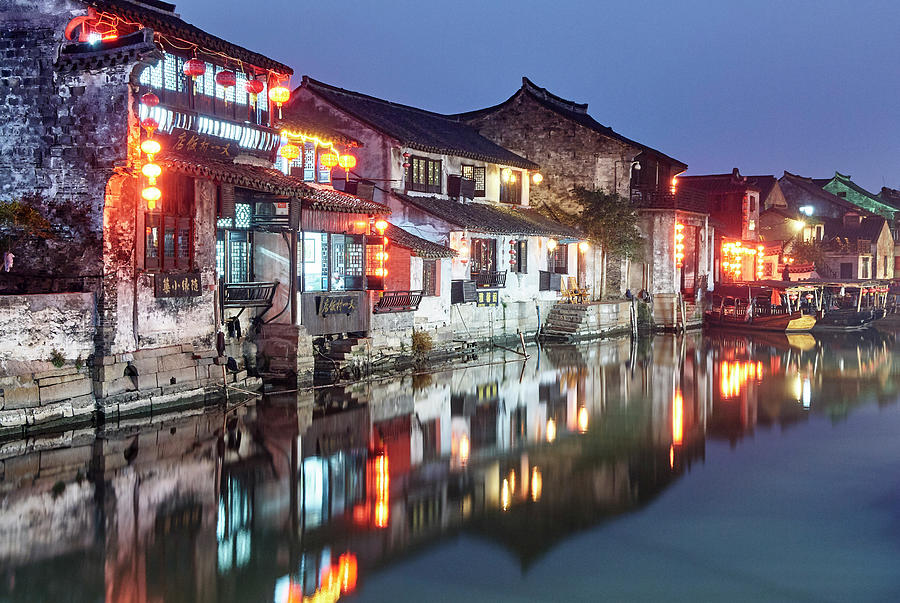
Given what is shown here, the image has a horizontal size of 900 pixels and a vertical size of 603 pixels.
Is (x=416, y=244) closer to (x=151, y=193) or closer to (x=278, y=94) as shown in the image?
(x=278, y=94)

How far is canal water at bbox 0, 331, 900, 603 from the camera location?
1190 cm

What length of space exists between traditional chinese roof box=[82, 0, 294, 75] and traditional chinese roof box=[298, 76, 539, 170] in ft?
35.1

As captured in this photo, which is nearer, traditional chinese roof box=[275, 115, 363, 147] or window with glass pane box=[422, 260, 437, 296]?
traditional chinese roof box=[275, 115, 363, 147]

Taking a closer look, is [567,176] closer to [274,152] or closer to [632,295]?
[632,295]

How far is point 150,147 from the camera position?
19.8 m

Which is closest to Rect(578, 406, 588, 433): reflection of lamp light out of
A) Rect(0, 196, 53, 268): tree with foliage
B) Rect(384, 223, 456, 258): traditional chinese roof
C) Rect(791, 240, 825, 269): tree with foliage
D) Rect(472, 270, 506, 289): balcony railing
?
Rect(384, 223, 456, 258): traditional chinese roof

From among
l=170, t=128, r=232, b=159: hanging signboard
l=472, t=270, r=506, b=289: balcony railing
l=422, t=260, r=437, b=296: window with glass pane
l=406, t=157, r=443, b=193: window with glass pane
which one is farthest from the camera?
l=472, t=270, r=506, b=289: balcony railing

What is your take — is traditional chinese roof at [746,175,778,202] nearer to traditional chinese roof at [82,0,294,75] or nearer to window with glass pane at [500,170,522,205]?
window with glass pane at [500,170,522,205]

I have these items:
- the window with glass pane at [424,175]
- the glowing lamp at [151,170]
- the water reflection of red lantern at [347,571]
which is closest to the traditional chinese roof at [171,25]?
the glowing lamp at [151,170]

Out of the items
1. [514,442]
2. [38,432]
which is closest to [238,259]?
[38,432]

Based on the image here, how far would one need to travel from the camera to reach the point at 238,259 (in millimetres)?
24453

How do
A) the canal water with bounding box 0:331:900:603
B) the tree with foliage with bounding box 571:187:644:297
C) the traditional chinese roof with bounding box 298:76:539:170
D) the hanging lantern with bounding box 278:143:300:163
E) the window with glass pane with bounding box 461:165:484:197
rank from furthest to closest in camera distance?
the tree with foliage with bounding box 571:187:644:297
the window with glass pane with bounding box 461:165:484:197
the traditional chinese roof with bounding box 298:76:539:170
the hanging lantern with bounding box 278:143:300:163
the canal water with bounding box 0:331:900:603

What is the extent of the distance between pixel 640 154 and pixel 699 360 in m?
14.6

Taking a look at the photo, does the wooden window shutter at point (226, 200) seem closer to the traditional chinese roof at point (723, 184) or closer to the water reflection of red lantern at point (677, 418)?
the water reflection of red lantern at point (677, 418)
